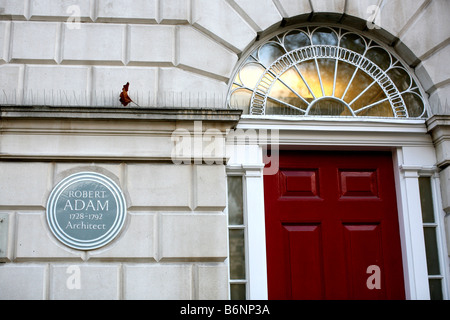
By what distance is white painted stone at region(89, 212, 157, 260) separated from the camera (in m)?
5.64

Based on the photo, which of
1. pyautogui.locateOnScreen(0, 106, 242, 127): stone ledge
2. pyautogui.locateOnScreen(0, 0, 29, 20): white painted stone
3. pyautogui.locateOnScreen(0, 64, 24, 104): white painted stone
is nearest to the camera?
pyautogui.locateOnScreen(0, 106, 242, 127): stone ledge

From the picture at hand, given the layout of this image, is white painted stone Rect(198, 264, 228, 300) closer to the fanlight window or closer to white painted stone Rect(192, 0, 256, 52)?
the fanlight window

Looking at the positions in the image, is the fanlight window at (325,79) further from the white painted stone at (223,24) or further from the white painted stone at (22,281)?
the white painted stone at (22,281)

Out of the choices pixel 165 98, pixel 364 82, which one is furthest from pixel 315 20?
pixel 165 98

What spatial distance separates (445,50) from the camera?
6609 mm

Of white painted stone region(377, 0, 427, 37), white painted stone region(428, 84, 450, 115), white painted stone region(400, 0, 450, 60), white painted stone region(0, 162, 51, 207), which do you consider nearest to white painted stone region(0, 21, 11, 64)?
white painted stone region(0, 162, 51, 207)

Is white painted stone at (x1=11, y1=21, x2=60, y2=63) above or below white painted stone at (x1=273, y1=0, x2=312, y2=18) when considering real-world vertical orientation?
below

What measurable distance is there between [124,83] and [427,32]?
3.54 m

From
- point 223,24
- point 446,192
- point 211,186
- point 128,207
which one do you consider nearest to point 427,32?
point 446,192

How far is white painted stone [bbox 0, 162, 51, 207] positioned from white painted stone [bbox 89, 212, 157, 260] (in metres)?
0.80

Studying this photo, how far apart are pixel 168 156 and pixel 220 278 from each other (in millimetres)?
1340

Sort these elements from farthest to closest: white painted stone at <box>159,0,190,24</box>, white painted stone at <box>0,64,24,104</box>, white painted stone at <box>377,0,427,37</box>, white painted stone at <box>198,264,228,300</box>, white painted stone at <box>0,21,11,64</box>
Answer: white painted stone at <box>377,0,427,37</box>, white painted stone at <box>159,0,190,24</box>, white painted stone at <box>0,21,11,64</box>, white painted stone at <box>0,64,24,104</box>, white painted stone at <box>198,264,228,300</box>

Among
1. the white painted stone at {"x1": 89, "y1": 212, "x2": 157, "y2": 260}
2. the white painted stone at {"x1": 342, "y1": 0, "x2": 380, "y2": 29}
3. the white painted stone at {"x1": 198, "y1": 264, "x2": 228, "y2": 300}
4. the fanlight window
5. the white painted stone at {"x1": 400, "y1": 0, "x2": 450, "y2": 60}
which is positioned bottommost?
the white painted stone at {"x1": 198, "y1": 264, "x2": 228, "y2": 300}

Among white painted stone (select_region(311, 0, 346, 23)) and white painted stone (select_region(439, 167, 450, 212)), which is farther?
→ white painted stone (select_region(311, 0, 346, 23))
